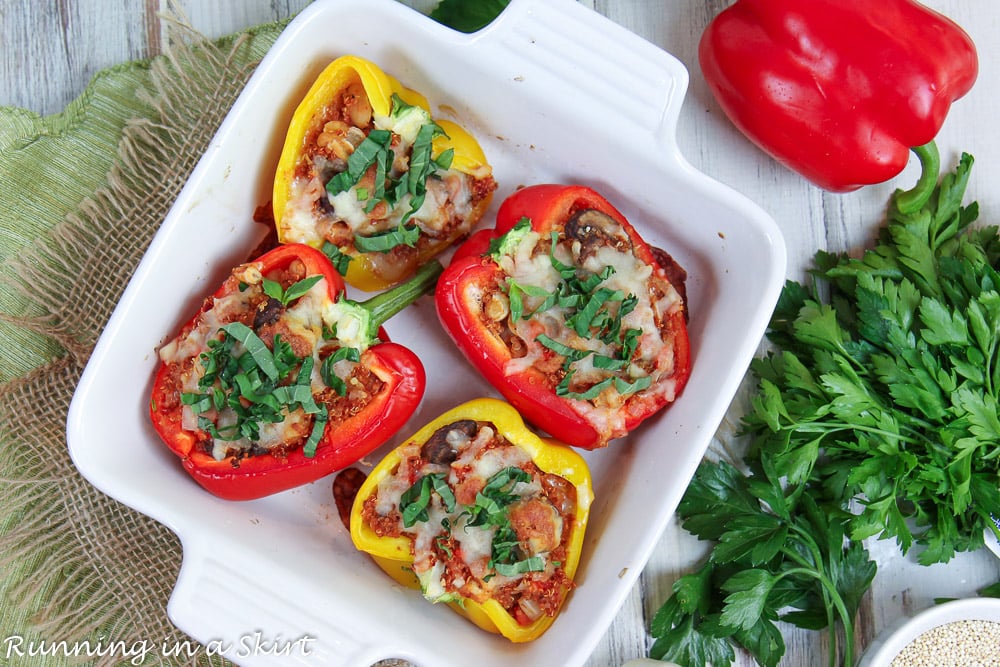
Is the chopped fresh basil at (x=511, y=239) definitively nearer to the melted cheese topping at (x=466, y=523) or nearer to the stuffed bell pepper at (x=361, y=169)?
the stuffed bell pepper at (x=361, y=169)

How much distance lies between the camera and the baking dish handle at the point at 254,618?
1849mm

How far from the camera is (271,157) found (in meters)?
2.11

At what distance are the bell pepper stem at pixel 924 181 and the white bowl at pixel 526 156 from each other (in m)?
0.61

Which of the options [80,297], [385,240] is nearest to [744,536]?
[385,240]

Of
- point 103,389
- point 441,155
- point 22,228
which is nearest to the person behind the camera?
point 103,389

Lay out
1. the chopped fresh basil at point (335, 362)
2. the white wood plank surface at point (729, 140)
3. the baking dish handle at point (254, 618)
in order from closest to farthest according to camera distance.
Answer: the baking dish handle at point (254, 618)
the chopped fresh basil at point (335, 362)
the white wood plank surface at point (729, 140)

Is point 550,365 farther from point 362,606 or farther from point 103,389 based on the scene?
point 103,389

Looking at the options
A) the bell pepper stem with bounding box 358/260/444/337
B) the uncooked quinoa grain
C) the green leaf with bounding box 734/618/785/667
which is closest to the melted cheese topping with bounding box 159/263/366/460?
the bell pepper stem with bounding box 358/260/444/337

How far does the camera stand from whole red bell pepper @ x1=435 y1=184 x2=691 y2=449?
2008 mm

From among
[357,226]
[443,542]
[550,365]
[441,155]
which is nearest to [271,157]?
[357,226]

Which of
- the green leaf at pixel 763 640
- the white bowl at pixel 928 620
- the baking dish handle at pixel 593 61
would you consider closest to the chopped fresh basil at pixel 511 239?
the baking dish handle at pixel 593 61

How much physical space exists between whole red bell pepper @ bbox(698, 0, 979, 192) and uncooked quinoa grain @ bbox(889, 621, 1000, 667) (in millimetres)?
1230

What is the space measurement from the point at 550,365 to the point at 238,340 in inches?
29.2

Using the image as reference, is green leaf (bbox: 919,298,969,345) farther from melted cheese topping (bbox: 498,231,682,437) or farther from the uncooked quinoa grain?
the uncooked quinoa grain
